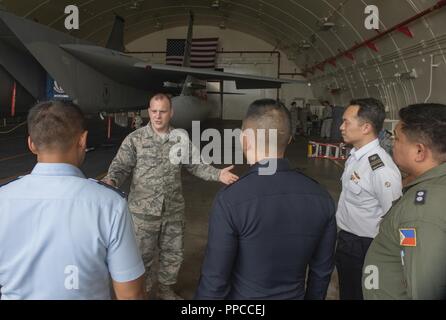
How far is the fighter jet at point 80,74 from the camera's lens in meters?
6.94

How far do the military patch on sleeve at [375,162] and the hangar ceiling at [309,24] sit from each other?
6.85 meters

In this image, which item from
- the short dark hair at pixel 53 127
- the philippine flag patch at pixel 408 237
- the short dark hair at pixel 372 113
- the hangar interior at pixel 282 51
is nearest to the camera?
the philippine flag patch at pixel 408 237

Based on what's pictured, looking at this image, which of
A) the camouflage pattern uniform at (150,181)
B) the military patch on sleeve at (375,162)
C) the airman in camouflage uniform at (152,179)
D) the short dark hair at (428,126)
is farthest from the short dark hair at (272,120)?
the camouflage pattern uniform at (150,181)

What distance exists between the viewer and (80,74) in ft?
27.2

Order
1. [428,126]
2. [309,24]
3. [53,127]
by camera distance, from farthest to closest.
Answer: [309,24]
[428,126]
[53,127]

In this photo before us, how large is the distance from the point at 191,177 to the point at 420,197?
23.4ft

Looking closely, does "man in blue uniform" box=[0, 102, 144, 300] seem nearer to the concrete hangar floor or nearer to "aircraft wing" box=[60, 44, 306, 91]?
the concrete hangar floor

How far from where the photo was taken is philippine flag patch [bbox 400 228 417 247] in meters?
1.31

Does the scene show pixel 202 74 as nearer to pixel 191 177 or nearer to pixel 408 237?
pixel 191 177

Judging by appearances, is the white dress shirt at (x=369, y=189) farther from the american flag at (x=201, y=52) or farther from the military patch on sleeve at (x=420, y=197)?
the american flag at (x=201, y=52)

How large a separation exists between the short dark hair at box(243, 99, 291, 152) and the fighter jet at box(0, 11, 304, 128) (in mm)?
6314

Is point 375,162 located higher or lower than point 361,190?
higher

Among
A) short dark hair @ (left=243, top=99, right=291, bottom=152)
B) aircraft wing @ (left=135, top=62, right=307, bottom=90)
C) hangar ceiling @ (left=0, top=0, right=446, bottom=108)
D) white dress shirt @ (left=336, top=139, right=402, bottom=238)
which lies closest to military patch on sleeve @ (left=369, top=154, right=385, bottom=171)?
white dress shirt @ (left=336, top=139, right=402, bottom=238)

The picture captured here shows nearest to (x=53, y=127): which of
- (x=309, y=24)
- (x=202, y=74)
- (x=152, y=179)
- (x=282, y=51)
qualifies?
(x=152, y=179)
